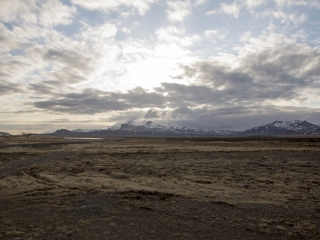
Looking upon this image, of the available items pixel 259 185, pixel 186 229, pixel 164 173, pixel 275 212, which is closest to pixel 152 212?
pixel 186 229

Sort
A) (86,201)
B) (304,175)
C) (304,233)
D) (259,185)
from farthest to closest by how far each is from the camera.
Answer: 1. (304,175)
2. (259,185)
3. (86,201)
4. (304,233)

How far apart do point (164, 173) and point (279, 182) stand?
7.36 m

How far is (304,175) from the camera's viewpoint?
1592 cm

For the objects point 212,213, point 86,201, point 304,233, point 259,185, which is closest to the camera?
point 304,233

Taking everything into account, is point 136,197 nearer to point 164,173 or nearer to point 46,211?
point 46,211

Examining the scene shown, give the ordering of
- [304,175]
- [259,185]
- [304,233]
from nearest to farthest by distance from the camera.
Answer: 1. [304,233]
2. [259,185]
3. [304,175]

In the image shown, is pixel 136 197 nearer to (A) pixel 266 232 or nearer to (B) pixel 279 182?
(A) pixel 266 232

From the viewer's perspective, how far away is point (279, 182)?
1366 cm

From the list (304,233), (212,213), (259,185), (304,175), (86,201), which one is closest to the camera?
(304,233)

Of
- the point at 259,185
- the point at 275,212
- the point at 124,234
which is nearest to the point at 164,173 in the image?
the point at 259,185

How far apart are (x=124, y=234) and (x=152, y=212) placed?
204 centimetres

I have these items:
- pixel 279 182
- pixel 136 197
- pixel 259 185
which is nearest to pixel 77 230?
pixel 136 197

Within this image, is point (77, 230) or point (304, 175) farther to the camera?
point (304, 175)

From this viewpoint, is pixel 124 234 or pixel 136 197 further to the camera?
pixel 136 197
